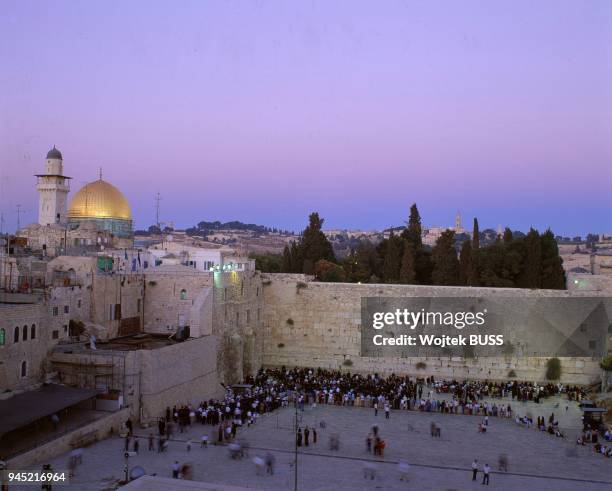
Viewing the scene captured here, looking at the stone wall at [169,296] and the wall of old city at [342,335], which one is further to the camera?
the wall of old city at [342,335]

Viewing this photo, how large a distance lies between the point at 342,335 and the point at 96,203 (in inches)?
670

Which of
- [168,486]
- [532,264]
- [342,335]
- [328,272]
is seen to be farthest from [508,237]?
[168,486]

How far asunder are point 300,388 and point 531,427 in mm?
7974

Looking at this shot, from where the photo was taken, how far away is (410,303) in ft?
88.2

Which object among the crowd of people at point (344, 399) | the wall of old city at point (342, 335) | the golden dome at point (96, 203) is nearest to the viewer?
the crowd of people at point (344, 399)

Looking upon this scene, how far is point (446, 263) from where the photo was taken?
31953mm

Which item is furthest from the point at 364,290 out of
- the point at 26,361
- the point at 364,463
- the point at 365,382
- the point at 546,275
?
the point at 26,361

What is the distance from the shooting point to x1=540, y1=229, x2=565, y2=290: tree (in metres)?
29.9

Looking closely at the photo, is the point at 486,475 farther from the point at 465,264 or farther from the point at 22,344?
the point at 465,264

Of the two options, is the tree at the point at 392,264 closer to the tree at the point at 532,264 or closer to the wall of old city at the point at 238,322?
the tree at the point at 532,264

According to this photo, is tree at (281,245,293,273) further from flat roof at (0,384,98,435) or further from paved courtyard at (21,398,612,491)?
flat roof at (0,384,98,435)

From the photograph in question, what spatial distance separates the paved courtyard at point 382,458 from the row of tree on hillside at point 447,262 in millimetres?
10503

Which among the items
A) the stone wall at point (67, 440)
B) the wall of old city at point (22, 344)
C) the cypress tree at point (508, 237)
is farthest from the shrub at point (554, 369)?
the wall of old city at point (22, 344)

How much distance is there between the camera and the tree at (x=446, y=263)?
31859mm
